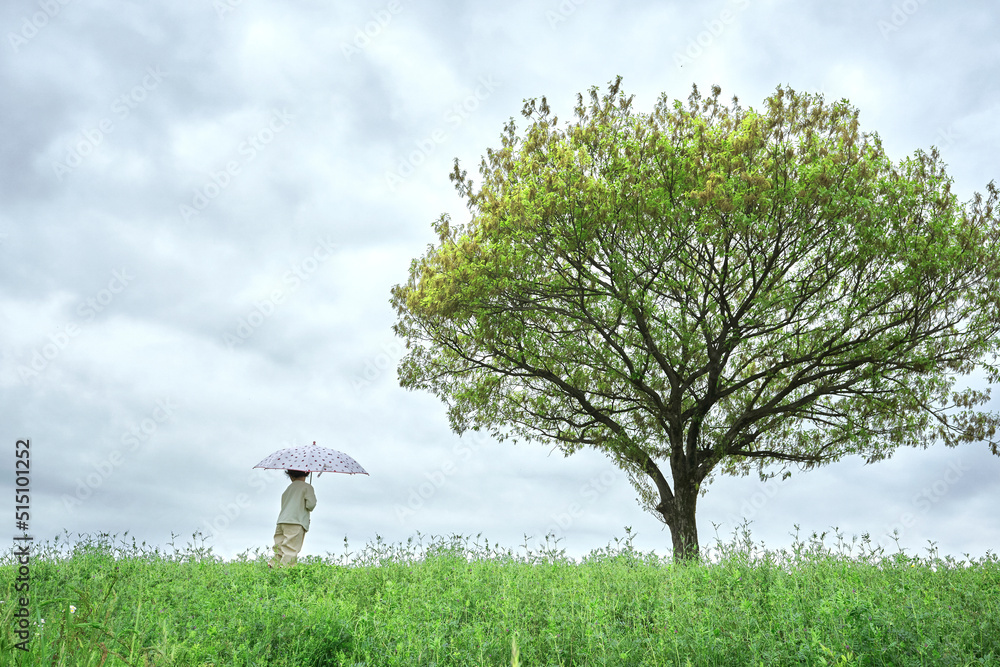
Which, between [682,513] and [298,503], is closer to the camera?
[298,503]

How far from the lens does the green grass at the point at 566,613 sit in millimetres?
5887

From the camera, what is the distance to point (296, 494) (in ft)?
44.6

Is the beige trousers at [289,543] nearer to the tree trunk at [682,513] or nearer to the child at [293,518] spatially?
the child at [293,518]

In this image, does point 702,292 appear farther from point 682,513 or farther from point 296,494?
point 296,494

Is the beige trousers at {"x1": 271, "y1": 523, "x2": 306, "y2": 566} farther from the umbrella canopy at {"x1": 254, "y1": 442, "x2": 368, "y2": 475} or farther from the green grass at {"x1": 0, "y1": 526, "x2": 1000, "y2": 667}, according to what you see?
the green grass at {"x1": 0, "y1": 526, "x2": 1000, "y2": 667}

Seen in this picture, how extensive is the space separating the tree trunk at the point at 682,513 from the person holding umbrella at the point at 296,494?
786 cm

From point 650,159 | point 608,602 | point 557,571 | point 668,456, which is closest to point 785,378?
point 668,456

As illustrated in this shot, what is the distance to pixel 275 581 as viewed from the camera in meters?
10.7

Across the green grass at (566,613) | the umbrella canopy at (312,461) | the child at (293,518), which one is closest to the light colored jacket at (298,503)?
the child at (293,518)

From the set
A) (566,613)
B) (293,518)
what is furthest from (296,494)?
(566,613)

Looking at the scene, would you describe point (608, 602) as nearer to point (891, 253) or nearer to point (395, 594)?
point (395, 594)

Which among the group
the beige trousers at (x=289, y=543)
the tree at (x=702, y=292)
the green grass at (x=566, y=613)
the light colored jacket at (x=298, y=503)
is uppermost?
the tree at (x=702, y=292)

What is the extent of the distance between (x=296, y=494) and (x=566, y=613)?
8147mm

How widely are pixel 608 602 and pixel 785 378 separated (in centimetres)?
1135
